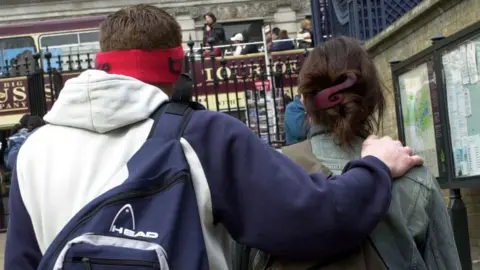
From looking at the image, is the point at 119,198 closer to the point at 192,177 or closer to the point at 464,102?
the point at 192,177

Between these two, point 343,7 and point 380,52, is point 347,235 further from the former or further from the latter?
point 343,7

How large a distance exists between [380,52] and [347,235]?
6.91 m

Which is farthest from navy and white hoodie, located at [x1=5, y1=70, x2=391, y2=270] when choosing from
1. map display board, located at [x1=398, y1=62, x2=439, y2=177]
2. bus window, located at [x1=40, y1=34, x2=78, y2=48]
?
bus window, located at [x1=40, y1=34, x2=78, y2=48]

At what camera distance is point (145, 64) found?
6.73 feet

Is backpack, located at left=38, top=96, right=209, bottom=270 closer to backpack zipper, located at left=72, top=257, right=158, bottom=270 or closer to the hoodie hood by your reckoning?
backpack zipper, located at left=72, top=257, right=158, bottom=270

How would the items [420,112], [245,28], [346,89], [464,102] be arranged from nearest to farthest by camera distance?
[346,89], [464,102], [420,112], [245,28]

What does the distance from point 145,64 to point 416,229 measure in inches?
34.8

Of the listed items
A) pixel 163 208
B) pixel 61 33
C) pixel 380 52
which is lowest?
pixel 163 208

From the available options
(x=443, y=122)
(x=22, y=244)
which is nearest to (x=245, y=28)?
(x=443, y=122)

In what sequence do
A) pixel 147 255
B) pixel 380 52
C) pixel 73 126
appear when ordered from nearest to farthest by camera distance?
pixel 147 255 → pixel 73 126 → pixel 380 52

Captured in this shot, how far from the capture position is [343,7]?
33.0 ft

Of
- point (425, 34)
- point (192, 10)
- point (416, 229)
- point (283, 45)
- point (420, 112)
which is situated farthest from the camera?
point (192, 10)

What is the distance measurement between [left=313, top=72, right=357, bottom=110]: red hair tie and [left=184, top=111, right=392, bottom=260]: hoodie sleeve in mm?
361

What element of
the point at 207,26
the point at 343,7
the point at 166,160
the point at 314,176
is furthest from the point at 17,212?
the point at 207,26
